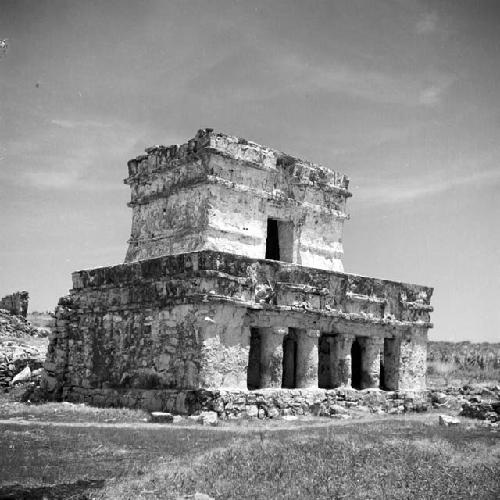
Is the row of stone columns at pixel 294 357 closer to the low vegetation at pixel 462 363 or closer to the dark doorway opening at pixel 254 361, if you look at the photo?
the dark doorway opening at pixel 254 361

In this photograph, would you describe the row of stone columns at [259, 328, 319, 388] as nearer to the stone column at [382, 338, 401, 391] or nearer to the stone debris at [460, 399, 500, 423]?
the stone column at [382, 338, 401, 391]

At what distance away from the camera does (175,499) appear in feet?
26.6

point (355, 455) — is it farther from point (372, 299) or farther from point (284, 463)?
point (372, 299)

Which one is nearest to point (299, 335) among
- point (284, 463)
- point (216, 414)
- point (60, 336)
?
point (216, 414)

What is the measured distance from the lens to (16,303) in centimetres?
3597

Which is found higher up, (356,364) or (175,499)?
(356,364)

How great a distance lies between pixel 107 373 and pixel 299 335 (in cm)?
543

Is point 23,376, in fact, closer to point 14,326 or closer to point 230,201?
point 230,201

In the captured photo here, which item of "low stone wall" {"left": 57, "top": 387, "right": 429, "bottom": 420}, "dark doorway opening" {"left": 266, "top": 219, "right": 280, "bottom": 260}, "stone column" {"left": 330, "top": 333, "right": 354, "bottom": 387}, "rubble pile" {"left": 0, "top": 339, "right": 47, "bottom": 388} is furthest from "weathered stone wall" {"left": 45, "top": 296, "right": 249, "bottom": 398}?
"dark doorway opening" {"left": 266, "top": 219, "right": 280, "bottom": 260}

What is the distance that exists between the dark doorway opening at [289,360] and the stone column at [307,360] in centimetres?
82

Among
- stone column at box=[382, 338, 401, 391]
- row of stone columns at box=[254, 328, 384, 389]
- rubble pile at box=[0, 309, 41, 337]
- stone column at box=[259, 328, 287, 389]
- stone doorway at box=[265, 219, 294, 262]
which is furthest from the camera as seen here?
rubble pile at box=[0, 309, 41, 337]

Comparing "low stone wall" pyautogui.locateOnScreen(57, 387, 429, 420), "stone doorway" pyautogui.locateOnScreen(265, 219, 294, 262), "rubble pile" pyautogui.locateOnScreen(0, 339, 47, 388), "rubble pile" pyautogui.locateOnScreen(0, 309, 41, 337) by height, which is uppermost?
"stone doorway" pyautogui.locateOnScreen(265, 219, 294, 262)

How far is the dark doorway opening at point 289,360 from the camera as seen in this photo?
1931 cm

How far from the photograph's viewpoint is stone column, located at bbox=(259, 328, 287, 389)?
17469 mm
